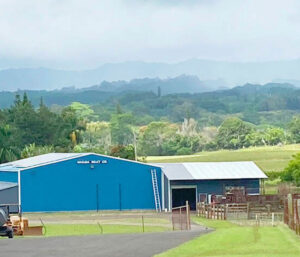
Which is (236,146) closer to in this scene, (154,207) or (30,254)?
(154,207)

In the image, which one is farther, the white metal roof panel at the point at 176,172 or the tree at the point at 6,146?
the tree at the point at 6,146

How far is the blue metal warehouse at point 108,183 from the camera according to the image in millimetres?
71312

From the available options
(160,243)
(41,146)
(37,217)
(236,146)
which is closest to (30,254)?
(160,243)

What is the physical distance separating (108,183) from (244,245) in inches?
1879

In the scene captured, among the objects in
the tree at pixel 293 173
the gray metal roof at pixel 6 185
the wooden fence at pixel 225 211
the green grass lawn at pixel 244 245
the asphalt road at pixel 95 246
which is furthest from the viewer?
the tree at pixel 293 173

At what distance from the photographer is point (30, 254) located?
25641 millimetres

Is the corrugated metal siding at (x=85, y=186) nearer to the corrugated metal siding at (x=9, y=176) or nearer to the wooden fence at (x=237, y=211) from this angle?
the corrugated metal siding at (x=9, y=176)

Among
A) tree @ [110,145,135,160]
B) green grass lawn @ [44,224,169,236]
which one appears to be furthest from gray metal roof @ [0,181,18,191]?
tree @ [110,145,135,160]

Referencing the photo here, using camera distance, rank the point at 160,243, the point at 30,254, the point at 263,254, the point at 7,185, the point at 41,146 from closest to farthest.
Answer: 1. the point at 263,254
2. the point at 30,254
3. the point at 160,243
4. the point at 7,185
5. the point at 41,146

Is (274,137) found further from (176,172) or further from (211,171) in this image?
(176,172)

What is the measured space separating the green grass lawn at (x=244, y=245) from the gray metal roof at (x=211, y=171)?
43.2 meters

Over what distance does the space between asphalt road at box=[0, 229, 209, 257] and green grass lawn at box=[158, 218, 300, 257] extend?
2.53ft

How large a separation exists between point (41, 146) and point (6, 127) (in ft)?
16.6

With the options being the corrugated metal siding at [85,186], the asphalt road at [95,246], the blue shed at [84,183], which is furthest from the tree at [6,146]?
the asphalt road at [95,246]
